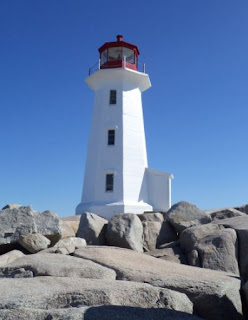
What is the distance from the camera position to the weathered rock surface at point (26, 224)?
8.48 m

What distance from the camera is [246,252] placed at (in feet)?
29.0

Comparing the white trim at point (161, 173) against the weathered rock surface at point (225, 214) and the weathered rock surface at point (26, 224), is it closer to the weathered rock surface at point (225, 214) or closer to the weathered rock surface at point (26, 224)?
the weathered rock surface at point (225, 214)

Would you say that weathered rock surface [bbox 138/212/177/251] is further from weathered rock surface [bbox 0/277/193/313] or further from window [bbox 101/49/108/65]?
window [bbox 101/49/108/65]

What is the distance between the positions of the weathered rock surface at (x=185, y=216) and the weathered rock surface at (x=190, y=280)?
4.79 metres

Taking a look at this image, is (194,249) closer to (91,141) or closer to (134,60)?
(91,141)

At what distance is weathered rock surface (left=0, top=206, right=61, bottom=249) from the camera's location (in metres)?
8.48

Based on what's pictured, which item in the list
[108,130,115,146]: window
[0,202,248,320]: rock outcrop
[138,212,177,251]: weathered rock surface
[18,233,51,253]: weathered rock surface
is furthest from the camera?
[108,130,115,146]: window

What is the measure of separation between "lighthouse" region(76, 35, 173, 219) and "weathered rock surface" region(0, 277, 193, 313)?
13.1m

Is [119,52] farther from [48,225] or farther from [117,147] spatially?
[48,225]

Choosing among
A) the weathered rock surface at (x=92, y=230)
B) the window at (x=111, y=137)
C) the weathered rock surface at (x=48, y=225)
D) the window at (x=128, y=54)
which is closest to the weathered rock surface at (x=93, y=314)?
the weathered rock surface at (x=48, y=225)

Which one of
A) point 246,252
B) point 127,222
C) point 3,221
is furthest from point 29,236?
point 246,252

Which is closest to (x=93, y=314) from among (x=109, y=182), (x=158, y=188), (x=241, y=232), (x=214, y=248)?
(x=214, y=248)

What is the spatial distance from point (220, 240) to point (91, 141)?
39.6ft

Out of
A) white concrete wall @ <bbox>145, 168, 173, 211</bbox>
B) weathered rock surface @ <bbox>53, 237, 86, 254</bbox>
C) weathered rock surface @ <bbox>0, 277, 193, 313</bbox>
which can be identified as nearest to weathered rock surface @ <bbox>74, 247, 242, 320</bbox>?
weathered rock surface @ <bbox>0, 277, 193, 313</bbox>
